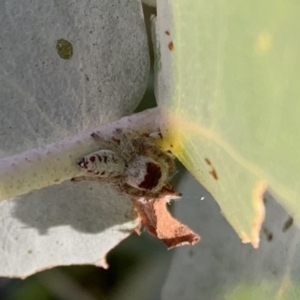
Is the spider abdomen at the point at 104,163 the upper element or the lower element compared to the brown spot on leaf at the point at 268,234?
upper

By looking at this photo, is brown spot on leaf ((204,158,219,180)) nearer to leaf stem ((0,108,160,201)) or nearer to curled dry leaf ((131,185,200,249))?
leaf stem ((0,108,160,201))

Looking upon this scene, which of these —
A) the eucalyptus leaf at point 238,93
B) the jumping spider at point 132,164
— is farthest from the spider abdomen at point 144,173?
the eucalyptus leaf at point 238,93

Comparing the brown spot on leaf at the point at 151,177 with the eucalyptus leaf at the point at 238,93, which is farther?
the brown spot on leaf at the point at 151,177

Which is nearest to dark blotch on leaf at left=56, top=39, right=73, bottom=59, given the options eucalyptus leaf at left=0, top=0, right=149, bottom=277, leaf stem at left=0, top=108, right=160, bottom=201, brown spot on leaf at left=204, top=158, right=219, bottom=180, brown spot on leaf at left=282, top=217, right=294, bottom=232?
eucalyptus leaf at left=0, top=0, right=149, bottom=277

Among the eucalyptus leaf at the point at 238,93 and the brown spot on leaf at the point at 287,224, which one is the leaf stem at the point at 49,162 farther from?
the brown spot on leaf at the point at 287,224

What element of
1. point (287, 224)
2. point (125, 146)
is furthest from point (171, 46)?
point (287, 224)

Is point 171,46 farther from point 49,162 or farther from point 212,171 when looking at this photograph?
point 49,162

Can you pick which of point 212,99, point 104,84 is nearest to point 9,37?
point 104,84
